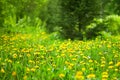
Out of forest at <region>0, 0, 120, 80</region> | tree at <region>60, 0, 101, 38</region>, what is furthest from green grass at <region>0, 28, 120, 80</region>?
tree at <region>60, 0, 101, 38</region>

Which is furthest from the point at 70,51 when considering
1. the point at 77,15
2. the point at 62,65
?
the point at 77,15

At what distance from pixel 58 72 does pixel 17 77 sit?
0.66 m

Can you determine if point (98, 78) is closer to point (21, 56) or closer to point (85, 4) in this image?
point (21, 56)

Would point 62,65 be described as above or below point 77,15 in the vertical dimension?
below

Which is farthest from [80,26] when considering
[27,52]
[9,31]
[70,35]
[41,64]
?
[41,64]

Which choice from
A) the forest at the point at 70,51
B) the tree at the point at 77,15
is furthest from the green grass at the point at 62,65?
the tree at the point at 77,15

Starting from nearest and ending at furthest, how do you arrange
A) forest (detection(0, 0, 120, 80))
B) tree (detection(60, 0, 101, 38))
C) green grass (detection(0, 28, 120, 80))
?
1. green grass (detection(0, 28, 120, 80))
2. forest (detection(0, 0, 120, 80))
3. tree (detection(60, 0, 101, 38))

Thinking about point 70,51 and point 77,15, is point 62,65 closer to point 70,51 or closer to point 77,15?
point 70,51

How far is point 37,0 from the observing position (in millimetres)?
18031

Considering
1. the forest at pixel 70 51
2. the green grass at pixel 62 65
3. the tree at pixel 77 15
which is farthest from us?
the tree at pixel 77 15

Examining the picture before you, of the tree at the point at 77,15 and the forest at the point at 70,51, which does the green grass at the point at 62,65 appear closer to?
the forest at the point at 70,51

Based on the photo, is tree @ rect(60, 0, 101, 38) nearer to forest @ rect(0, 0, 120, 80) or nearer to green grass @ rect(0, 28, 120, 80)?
forest @ rect(0, 0, 120, 80)

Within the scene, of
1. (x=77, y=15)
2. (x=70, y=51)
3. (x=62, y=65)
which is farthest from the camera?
(x=77, y=15)

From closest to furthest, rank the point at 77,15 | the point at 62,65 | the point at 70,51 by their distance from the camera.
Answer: the point at 62,65
the point at 70,51
the point at 77,15
